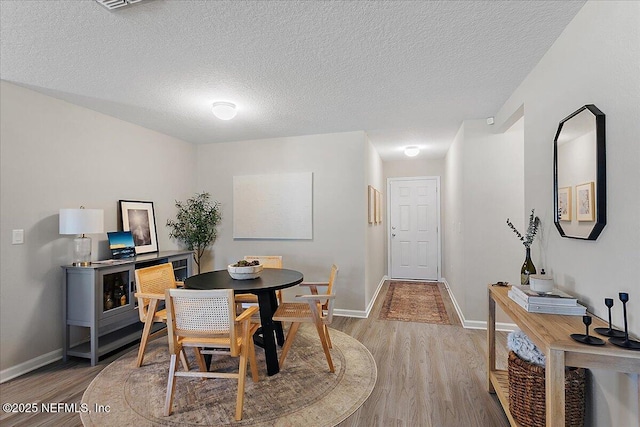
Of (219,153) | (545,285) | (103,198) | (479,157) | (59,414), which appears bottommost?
(59,414)

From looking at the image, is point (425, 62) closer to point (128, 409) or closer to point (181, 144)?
point (128, 409)

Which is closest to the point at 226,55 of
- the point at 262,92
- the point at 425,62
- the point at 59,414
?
the point at 262,92

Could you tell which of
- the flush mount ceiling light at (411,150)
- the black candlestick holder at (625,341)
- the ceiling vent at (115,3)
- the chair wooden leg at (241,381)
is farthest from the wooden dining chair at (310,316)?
the flush mount ceiling light at (411,150)

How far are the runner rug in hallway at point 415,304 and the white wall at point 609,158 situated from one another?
221cm

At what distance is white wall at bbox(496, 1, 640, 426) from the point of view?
4.36 ft

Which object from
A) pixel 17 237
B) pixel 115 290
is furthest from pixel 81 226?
pixel 115 290

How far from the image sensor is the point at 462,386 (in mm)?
2396

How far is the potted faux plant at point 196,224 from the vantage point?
14.7 ft

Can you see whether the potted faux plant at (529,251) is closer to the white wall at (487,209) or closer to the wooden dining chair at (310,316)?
the white wall at (487,209)

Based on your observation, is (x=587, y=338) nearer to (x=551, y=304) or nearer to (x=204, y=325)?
(x=551, y=304)

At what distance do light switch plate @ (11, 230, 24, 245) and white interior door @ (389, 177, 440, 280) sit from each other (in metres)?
5.65

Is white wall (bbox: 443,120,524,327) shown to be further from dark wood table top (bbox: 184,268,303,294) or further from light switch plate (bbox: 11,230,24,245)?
light switch plate (bbox: 11,230,24,245)

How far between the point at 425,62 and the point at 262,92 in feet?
4.65

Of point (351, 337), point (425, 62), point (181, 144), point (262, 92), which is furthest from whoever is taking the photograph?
point (181, 144)
